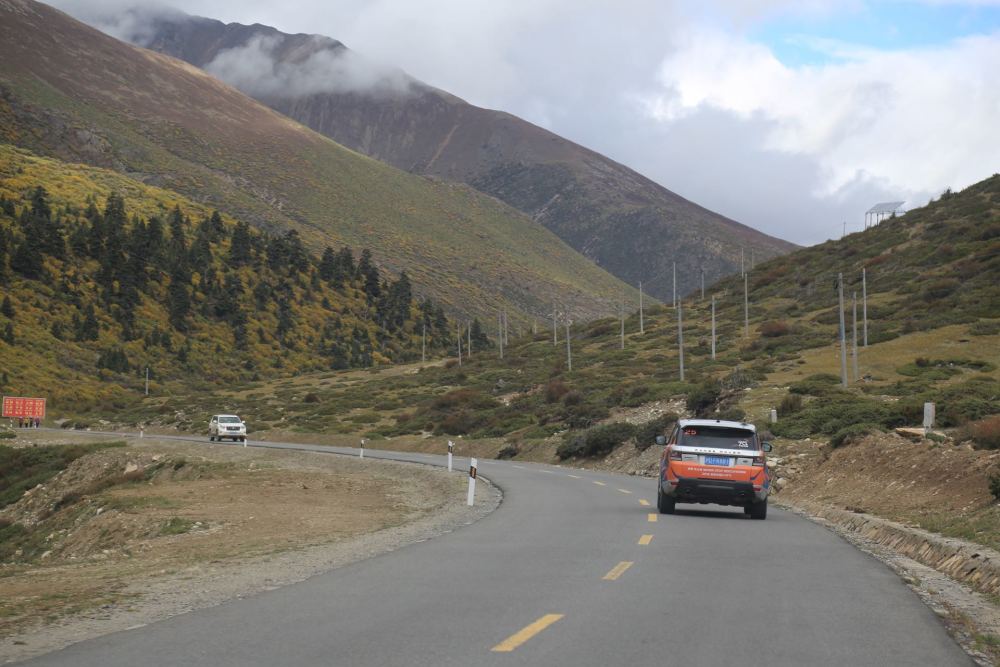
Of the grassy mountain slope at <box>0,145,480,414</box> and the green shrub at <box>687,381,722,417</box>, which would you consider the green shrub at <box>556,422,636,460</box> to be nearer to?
the green shrub at <box>687,381,722,417</box>

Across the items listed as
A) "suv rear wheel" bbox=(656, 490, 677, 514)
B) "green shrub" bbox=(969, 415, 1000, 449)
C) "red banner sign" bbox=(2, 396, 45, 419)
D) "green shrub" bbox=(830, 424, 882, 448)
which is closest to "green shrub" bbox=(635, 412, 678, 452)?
"green shrub" bbox=(830, 424, 882, 448)

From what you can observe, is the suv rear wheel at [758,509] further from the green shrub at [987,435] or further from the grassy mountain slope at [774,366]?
the grassy mountain slope at [774,366]

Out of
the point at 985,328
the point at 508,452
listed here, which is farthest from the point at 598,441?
the point at 985,328

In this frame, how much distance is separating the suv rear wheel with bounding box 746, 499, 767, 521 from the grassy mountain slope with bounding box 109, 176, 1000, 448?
1370cm

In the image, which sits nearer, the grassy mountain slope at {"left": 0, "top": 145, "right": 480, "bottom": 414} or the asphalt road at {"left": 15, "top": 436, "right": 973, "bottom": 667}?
the asphalt road at {"left": 15, "top": 436, "right": 973, "bottom": 667}

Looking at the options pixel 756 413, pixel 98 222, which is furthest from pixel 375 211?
pixel 756 413

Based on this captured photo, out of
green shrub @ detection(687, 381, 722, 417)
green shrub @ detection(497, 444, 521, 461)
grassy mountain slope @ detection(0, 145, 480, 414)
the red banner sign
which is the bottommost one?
green shrub @ detection(497, 444, 521, 461)

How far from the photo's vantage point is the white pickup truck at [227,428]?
2381 inches

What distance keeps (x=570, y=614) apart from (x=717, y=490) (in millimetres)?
11456

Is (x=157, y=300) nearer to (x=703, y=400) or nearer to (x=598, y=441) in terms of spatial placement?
(x=598, y=441)

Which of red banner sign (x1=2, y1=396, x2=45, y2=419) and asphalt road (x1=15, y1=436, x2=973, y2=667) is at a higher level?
red banner sign (x1=2, y1=396, x2=45, y2=419)

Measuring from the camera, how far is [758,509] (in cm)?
2116

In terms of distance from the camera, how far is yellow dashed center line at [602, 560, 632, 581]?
12203 millimetres

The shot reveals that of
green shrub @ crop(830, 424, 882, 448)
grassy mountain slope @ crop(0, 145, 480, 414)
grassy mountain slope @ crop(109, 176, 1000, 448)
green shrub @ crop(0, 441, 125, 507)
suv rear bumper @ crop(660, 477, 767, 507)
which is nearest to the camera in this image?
suv rear bumper @ crop(660, 477, 767, 507)
